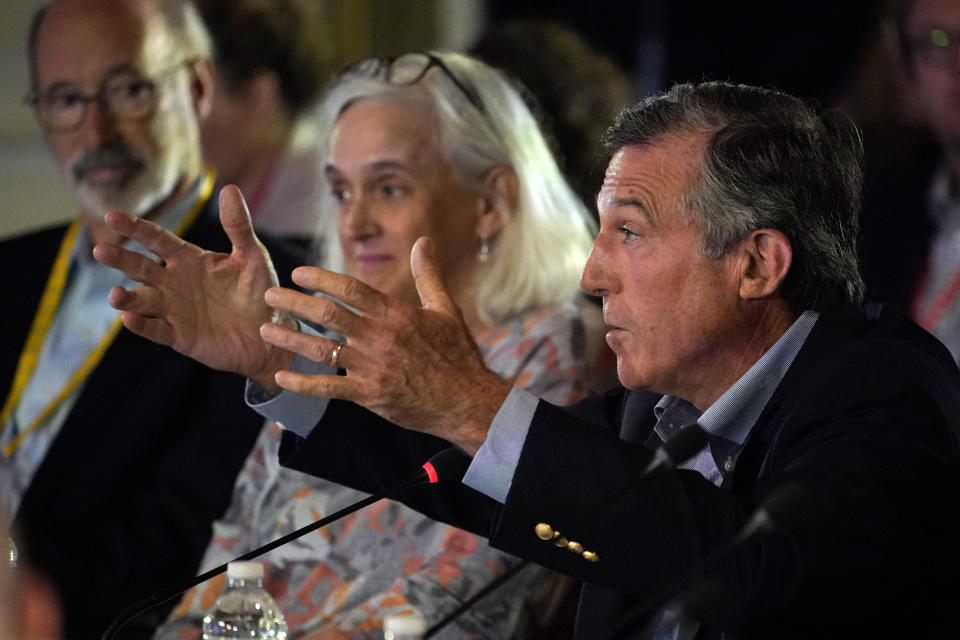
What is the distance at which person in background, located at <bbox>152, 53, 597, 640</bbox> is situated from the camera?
2.42 meters

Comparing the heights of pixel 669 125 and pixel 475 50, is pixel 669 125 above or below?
above

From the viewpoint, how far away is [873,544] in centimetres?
143

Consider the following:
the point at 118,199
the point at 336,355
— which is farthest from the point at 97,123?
the point at 336,355

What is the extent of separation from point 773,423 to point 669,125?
0.43 metres

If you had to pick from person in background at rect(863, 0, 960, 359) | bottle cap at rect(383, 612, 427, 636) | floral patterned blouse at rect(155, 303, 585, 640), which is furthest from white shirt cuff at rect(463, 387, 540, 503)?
person in background at rect(863, 0, 960, 359)

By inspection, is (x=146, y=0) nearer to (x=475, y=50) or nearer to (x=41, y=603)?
(x=475, y=50)

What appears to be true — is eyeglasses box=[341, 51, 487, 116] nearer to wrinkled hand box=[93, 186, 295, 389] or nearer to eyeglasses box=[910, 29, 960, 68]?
wrinkled hand box=[93, 186, 295, 389]

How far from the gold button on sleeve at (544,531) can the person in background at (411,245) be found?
0.86m

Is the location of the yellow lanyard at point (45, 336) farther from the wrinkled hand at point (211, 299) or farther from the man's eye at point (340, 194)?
the wrinkled hand at point (211, 299)

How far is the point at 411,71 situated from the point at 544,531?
4.65 ft

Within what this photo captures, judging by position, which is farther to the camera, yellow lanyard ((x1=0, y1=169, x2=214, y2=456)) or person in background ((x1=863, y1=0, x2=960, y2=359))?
person in background ((x1=863, y1=0, x2=960, y2=359))

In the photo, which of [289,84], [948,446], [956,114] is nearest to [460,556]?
[948,446]

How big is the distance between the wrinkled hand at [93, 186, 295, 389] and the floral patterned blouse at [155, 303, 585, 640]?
0.49 m

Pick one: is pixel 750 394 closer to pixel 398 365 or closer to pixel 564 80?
pixel 398 365
